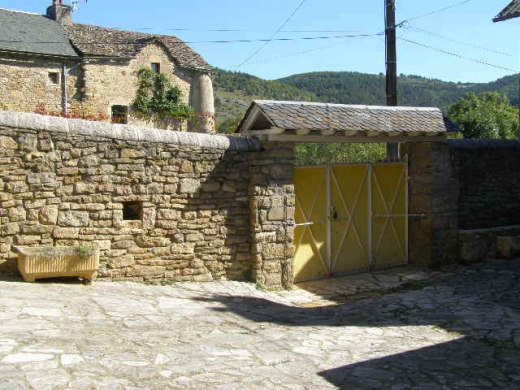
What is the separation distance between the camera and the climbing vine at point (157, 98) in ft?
87.9

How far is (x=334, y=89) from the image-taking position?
56.9 metres

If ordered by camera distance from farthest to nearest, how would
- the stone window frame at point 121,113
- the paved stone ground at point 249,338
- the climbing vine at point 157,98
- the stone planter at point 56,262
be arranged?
1. the climbing vine at point 157,98
2. the stone window frame at point 121,113
3. the stone planter at point 56,262
4. the paved stone ground at point 249,338

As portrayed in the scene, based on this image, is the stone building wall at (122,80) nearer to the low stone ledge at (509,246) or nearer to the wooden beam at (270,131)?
the wooden beam at (270,131)

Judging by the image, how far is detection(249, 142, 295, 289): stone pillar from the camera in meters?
8.26

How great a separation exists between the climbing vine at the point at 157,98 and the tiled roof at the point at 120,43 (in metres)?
1.28

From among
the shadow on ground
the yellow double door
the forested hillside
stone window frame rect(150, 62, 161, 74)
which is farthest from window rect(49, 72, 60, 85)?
the forested hillside

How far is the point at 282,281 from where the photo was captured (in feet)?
28.0

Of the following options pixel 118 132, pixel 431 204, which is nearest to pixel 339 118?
pixel 431 204

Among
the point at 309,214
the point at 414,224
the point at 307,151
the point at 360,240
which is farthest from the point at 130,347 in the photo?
the point at 307,151

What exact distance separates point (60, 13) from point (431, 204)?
76.5ft

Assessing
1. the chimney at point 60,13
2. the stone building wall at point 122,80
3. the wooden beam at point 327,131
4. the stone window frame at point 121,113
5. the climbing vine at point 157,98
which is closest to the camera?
the wooden beam at point 327,131

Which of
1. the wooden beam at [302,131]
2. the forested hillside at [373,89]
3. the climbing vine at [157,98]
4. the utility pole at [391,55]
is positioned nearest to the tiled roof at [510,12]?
the utility pole at [391,55]

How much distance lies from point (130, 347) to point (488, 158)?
8659mm

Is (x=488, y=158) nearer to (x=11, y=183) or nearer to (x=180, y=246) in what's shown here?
(x=180, y=246)
